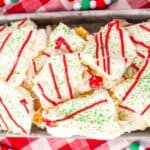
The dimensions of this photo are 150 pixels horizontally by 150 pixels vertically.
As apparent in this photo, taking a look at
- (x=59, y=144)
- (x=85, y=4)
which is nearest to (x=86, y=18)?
(x=85, y=4)

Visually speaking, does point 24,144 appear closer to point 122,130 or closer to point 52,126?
point 52,126

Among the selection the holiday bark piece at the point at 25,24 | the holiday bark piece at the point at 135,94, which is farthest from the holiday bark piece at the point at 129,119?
the holiday bark piece at the point at 25,24

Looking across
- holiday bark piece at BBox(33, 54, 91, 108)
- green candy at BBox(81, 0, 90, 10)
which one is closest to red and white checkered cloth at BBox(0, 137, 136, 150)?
holiday bark piece at BBox(33, 54, 91, 108)

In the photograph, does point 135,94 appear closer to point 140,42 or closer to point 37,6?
point 140,42

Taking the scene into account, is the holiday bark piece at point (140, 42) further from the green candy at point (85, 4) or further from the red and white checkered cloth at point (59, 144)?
the red and white checkered cloth at point (59, 144)

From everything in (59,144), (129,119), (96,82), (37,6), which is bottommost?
(59,144)

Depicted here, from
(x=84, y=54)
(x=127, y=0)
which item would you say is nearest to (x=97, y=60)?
(x=84, y=54)
